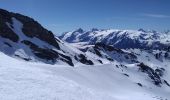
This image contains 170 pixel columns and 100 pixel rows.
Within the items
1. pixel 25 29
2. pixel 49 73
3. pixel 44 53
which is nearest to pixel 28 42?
pixel 44 53

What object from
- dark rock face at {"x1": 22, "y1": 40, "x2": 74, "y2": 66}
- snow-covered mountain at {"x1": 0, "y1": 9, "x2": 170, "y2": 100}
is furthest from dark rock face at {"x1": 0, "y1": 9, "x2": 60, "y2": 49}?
dark rock face at {"x1": 22, "y1": 40, "x2": 74, "y2": 66}

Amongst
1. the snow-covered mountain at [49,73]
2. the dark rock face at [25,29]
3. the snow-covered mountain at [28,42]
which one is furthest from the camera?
the dark rock face at [25,29]

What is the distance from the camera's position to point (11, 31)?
3935 inches

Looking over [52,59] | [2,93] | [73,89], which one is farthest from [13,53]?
[2,93]

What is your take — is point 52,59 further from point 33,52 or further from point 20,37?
point 20,37

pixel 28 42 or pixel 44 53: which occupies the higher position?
pixel 28 42

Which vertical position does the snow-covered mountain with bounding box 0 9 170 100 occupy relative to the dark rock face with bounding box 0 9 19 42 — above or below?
below

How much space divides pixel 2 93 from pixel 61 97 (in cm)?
538

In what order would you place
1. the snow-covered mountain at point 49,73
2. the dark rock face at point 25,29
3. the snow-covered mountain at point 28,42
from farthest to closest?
the dark rock face at point 25,29
the snow-covered mountain at point 28,42
the snow-covered mountain at point 49,73

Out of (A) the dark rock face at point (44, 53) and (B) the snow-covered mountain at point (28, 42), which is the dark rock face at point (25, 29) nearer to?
(B) the snow-covered mountain at point (28, 42)

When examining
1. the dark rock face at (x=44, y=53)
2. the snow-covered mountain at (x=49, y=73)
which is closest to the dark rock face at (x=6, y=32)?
the snow-covered mountain at (x=49, y=73)

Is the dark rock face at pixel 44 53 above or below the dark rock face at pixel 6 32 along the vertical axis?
below

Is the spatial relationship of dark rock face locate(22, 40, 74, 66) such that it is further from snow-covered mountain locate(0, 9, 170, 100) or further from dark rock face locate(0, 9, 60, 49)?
dark rock face locate(0, 9, 60, 49)

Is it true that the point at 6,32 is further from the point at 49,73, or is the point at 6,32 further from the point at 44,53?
the point at 49,73
